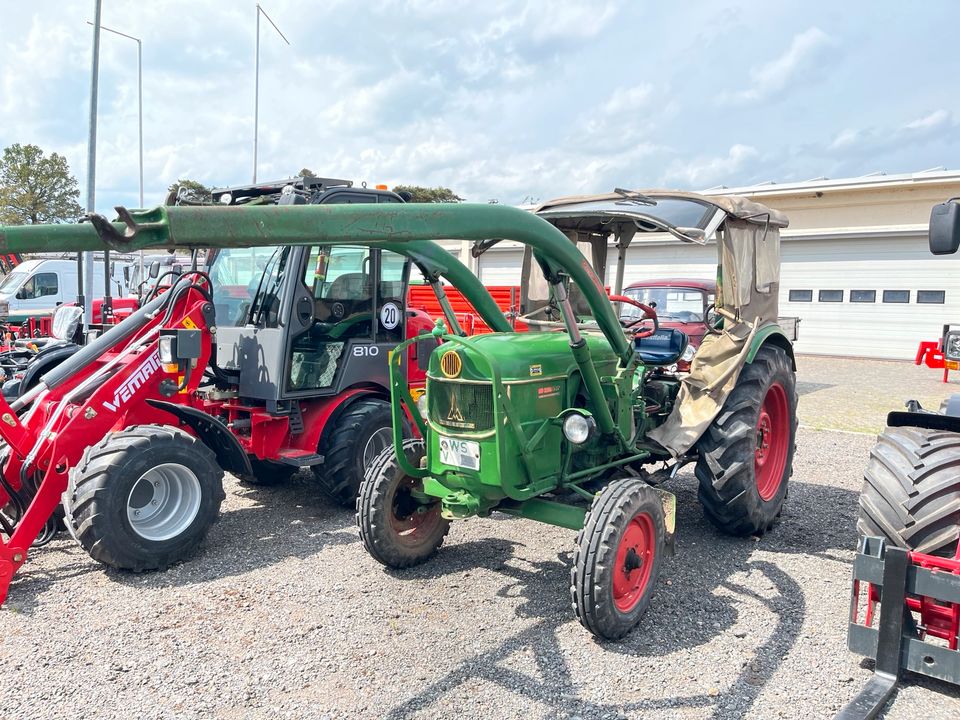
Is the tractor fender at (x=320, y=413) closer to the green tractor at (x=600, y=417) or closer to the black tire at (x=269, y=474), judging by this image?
the black tire at (x=269, y=474)

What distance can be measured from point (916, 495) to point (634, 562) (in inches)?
51.9

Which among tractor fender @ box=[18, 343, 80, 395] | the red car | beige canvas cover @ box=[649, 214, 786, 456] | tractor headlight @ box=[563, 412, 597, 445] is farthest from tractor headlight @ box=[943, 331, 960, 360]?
tractor fender @ box=[18, 343, 80, 395]

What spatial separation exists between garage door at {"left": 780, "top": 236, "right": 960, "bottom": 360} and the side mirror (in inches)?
592

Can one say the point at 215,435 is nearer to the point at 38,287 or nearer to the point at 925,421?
the point at 925,421

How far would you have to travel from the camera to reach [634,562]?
3.72m

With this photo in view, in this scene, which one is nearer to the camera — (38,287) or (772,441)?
(772,441)

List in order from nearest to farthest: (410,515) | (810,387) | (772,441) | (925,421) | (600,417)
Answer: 1. (925,421)
2. (600,417)
3. (410,515)
4. (772,441)
5. (810,387)

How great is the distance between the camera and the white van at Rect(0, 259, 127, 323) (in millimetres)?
15852

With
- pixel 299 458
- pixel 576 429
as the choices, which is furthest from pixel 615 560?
pixel 299 458

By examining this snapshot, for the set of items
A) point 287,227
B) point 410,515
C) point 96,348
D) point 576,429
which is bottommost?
point 410,515

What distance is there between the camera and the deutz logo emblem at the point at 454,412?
13.0 ft

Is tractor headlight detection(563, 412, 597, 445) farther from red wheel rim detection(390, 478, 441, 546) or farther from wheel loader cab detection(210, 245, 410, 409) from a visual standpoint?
wheel loader cab detection(210, 245, 410, 409)

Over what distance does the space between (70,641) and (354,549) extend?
1.74 m

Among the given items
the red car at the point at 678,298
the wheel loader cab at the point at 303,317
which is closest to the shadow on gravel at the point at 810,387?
the red car at the point at 678,298
